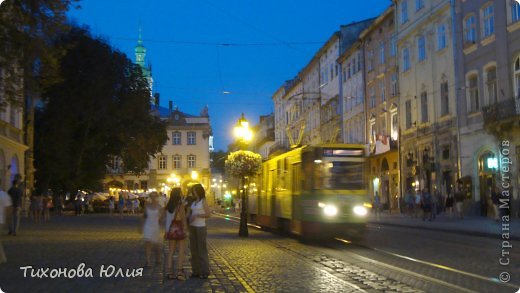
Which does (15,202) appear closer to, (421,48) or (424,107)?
(424,107)

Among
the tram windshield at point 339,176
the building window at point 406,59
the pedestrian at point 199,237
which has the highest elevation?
the building window at point 406,59

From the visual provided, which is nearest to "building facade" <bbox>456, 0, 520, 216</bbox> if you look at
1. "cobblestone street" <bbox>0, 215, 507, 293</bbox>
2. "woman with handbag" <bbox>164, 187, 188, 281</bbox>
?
"cobblestone street" <bbox>0, 215, 507, 293</bbox>

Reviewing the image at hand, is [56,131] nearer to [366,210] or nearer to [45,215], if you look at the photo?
[45,215]

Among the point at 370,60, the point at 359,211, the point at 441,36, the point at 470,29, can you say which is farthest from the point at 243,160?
the point at 370,60

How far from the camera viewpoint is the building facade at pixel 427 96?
39.3 m

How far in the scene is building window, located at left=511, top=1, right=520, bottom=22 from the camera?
3183 centimetres

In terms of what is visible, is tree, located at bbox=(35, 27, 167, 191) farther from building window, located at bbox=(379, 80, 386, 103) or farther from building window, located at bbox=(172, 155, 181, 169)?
building window, located at bbox=(172, 155, 181, 169)

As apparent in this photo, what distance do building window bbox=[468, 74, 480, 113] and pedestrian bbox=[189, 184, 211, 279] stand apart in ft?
90.8

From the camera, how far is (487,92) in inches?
1375

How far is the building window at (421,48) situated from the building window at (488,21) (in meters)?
7.79

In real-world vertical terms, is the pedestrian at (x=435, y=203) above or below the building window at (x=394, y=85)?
below

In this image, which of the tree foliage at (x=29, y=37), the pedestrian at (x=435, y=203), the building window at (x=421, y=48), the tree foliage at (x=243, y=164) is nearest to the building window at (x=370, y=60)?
the building window at (x=421, y=48)

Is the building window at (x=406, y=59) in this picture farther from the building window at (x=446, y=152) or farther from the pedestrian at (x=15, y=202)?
the pedestrian at (x=15, y=202)

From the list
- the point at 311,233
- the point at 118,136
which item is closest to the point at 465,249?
the point at 311,233
